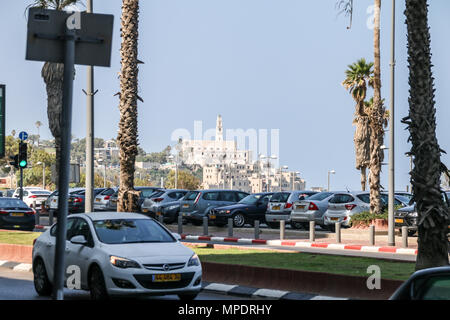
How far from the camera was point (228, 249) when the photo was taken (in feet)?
71.2

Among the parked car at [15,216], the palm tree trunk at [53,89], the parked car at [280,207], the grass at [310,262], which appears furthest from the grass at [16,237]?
the palm tree trunk at [53,89]

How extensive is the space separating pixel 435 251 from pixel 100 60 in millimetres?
8936

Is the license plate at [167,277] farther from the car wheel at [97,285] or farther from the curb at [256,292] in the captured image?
the curb at [256,292]

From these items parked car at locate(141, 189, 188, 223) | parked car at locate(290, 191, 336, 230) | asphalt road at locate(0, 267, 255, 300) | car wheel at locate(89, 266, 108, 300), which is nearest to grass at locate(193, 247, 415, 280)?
asphalt road at locate(0, 267, 255, 300)

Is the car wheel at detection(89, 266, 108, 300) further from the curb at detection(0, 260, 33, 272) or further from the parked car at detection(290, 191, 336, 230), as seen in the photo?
the parked car at detection(290, 191, 336, 230)

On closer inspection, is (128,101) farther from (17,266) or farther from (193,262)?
(193,262)

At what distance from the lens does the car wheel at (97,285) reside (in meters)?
12.8

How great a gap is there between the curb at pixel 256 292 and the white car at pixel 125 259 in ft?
6.29

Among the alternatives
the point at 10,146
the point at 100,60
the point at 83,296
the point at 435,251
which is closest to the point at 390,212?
the point at 435,251

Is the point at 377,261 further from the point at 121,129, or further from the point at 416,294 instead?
the point at 416,294

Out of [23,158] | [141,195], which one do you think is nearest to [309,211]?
[141,195]

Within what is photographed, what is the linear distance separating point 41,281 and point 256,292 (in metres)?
3.75
